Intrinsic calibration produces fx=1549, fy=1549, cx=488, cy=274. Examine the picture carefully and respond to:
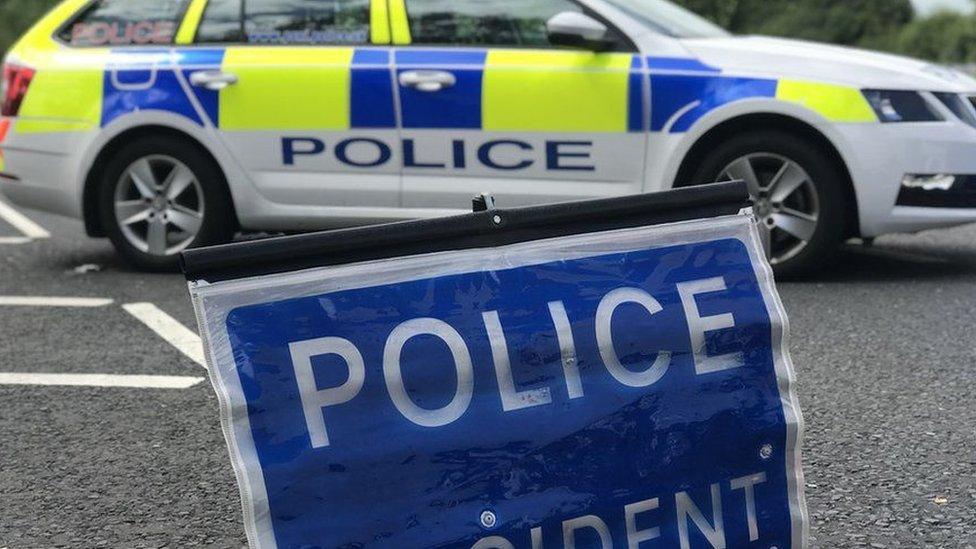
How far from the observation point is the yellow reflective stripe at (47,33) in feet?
24.8

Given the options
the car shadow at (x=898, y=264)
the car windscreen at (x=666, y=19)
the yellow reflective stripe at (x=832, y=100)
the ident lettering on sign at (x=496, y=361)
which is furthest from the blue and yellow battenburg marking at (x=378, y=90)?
the ident lettering on sign at (x=496, y=361)

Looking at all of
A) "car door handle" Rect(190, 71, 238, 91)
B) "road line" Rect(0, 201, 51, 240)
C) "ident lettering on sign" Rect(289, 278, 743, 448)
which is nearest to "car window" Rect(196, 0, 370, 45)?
"car door handle" Rect(190, 71, 238, 91)

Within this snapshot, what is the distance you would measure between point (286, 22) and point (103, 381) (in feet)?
8.56

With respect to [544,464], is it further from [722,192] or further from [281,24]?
[281,24]

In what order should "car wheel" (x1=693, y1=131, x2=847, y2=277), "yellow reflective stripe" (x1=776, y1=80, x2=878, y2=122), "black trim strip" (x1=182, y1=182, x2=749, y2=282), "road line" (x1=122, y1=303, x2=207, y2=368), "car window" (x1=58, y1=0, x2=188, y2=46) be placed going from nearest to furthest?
1. "black trim strip" (x1=182, y1=182, x2=749, y2=282)
2. "road line" (x1=122, y1=303, x2=207, y2=368)
3. "yellow reflective stripe" (x1=776, y1=80, x2=878, y2=122)
4. "car wheel" (x1=693, y1=131, x2=847, y2=277)
5. "car window" (x1=58, y1=0, x2=188, y2=46)

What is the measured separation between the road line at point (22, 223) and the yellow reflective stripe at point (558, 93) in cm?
375

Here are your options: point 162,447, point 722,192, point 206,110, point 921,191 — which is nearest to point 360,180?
point 206,110

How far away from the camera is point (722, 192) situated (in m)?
2.86

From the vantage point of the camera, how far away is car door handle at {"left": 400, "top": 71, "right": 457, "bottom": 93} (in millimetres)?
6781

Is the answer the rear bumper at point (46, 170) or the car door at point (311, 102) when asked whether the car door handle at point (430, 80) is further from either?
the rear bumper at point (46, 170)

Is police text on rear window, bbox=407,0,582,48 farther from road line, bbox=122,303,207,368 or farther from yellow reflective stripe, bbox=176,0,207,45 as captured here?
road line, bbox=122,303,207,368

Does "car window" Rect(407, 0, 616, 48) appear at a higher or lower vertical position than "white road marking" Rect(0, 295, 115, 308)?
higher

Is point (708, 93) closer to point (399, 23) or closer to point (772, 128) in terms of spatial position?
point (772, 128)

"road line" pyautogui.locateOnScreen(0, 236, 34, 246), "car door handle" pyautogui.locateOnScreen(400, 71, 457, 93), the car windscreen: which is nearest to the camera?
"car door handle" pyautogui.locateOnScreen(400, 71, 457, 93)
